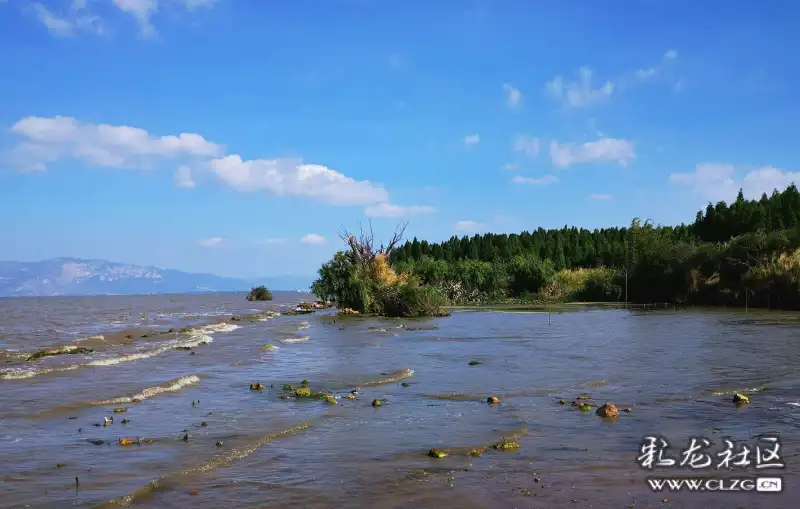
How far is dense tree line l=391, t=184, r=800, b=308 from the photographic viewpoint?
39781mm

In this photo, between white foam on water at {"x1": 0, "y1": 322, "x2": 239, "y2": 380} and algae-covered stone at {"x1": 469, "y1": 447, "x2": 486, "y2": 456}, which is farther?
white foam on water at {"x1": 0, "y1": 322, "x2": 239, "y2": 380}

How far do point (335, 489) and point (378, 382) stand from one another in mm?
6750

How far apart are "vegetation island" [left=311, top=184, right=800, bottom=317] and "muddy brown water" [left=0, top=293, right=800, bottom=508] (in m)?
21.0

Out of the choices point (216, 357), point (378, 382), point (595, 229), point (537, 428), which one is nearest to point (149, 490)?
point (537, 428)

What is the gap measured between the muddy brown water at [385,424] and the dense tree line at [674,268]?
24509 millimetres

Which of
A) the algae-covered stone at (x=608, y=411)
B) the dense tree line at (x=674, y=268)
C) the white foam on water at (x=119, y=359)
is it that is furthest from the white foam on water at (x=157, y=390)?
the dense tree line at (x=674, y=268)

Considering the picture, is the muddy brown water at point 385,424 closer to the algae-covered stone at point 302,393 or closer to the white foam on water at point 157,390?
the white foam on water at point 157,390

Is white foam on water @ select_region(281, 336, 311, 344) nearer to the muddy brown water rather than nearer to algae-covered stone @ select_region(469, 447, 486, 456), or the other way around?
the muddy brown water

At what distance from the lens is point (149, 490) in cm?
601

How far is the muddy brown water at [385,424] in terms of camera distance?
19.1 feet

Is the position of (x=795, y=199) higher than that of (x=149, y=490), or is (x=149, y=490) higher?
(x=795, y=199)

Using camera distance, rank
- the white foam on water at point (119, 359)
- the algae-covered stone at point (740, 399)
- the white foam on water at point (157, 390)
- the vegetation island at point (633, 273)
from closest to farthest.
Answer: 1. the algae-covered stone at point (740, 399)
2. the white foam on water at point (157, 390)
3. the white foam on water at point (119, 359)
4. the vegetation island at point (633, 273)

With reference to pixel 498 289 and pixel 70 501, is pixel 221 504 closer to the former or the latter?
pixel 70 501

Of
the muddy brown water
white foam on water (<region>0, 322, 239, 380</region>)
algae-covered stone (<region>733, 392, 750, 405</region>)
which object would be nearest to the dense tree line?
white foam on water (<region>0, 322, 239, 380</region>)
